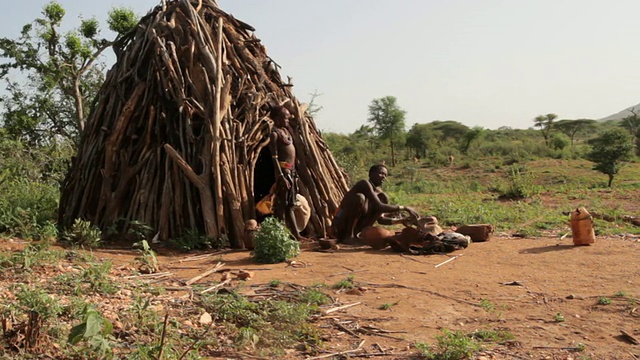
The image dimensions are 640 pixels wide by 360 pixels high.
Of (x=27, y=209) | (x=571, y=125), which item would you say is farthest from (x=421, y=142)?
(x=27, y=209)

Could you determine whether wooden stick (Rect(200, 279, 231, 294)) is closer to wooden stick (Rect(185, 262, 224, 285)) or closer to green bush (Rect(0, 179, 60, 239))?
wooden stick (Rect(185, 262, 224, 285))

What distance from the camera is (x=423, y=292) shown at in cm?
475

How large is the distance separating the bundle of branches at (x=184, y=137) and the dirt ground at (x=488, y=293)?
847 millimetres

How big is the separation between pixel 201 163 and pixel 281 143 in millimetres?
929

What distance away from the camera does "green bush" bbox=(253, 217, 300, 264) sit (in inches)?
231

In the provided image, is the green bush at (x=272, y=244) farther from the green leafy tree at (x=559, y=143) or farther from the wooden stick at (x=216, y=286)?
the green leafy tree at (x=559, y=143)

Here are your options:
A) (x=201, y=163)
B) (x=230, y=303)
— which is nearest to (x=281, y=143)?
(x=201, y=163)

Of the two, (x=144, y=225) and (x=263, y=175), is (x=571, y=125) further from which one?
(x=144, y=225)

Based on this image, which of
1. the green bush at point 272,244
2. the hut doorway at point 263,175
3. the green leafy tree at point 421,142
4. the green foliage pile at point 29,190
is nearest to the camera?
the green bush at point 272,244

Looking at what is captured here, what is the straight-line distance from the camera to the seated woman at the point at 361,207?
6.92m

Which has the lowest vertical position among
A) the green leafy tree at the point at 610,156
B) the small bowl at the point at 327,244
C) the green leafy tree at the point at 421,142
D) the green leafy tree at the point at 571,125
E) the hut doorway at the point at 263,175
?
the small bowl at the point at 327,244

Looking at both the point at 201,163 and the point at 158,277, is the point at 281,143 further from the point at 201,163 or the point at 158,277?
the point at 158,277

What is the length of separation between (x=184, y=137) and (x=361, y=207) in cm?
218

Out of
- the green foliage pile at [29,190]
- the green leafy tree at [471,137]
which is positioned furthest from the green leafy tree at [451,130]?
the green foliage pile at [29,190]
